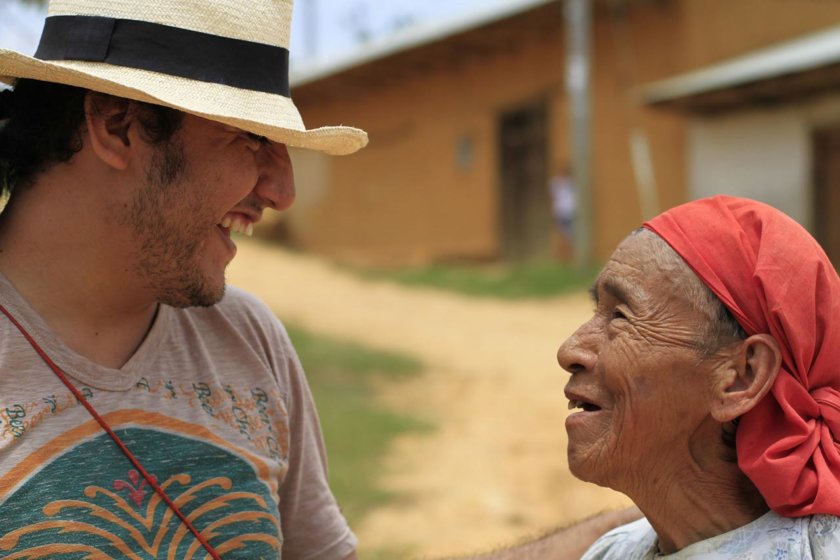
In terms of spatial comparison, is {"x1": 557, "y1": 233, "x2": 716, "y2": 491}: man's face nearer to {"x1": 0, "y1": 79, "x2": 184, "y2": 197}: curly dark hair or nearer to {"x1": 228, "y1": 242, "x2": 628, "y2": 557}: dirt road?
{"x1": 0, "y1": 79, "x2": 184, "y2": 197}: curly dark hair

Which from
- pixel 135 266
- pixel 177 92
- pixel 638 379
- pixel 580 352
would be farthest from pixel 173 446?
pixel 638 379

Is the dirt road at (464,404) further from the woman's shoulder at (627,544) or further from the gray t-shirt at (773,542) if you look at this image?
the gray t-shirt at (773,542)

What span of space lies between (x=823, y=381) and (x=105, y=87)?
5.14 ft

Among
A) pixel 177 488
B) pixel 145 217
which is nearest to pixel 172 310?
pixel 145 217

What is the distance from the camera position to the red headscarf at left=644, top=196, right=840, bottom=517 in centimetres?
182

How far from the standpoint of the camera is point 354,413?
28.2 feet

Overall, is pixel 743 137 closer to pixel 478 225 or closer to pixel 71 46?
pixel 478 225

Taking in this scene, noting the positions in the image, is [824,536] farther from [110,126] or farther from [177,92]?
[110,126]

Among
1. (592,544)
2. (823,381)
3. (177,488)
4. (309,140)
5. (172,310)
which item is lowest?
(592,544)

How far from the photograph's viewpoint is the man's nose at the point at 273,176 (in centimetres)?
238

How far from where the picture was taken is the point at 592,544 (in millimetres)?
2422

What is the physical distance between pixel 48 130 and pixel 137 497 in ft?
2.76

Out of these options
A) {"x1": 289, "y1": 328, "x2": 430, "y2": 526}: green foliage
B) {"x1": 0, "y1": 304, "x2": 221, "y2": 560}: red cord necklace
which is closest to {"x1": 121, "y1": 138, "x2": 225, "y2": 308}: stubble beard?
{"x1": 0, "y1": 304, "x2": 221, "y2": 560}: red cord necklace

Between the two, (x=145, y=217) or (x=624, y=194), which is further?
(x=624, y=194)
